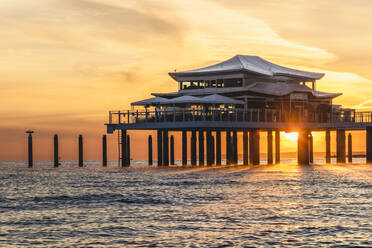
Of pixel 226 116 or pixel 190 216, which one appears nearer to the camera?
pixel 190 216

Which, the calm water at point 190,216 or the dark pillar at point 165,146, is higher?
the dark pillar at point 165,146

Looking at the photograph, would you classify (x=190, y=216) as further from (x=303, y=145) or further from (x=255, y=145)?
(x=303, y=145)

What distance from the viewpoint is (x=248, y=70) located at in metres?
77.6

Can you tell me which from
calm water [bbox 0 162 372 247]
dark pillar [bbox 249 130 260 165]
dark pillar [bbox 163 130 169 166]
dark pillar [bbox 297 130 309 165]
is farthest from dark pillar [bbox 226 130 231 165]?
calm water [bbox 0 162 372 247]

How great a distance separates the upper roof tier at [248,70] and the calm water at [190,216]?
108 ft

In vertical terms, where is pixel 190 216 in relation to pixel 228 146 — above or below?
below

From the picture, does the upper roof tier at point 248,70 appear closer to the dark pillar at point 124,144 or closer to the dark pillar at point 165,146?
the dark pillar at point 165,146

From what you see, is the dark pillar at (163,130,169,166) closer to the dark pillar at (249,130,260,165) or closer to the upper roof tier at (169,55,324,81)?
the upper roof tier at (169,55,324,81)

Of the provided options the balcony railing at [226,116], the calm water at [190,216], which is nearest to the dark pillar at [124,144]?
the balcony railing at [226,116]

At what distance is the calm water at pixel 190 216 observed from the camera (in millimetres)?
23266

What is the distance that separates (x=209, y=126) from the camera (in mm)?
67188

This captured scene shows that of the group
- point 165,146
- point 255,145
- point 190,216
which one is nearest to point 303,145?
point 255,145

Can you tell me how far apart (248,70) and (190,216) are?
1956 inches

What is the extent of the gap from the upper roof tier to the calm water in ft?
108
